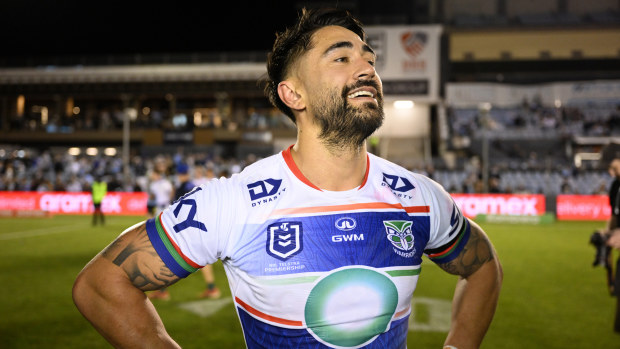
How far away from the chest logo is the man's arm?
0.78 meters

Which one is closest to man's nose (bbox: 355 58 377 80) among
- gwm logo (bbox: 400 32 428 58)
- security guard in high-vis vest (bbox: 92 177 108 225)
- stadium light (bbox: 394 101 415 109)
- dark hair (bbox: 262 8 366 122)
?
dark hair (bbox: 262 8 366 122)

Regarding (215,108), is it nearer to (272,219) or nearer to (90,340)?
(90,340)

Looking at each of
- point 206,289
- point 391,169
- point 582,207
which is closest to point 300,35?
point 391,169

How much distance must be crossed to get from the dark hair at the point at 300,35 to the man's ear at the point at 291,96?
3.5 inches

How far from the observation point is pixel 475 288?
2225mm

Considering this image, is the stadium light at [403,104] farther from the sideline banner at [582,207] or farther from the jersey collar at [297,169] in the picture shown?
the jersey collar at [297,169]

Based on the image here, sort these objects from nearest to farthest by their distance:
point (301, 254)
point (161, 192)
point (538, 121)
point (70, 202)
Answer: point (301, 254) → point (161, 192) → point (70, 202) → point (538, 121)

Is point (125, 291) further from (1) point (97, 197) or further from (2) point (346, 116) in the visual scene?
(1) point (97, 197)

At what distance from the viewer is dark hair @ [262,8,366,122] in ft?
7.39

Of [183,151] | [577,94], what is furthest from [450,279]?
[577,94]

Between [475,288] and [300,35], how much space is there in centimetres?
143

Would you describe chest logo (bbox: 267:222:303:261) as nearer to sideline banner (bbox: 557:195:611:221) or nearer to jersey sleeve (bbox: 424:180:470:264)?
jersey sleeve (bbox: 424:180:470:264)

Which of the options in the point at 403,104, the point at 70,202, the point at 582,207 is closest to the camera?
the point at 582,207

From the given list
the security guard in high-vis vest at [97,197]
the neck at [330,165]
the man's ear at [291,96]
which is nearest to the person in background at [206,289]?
the man's ear at [291,96]
